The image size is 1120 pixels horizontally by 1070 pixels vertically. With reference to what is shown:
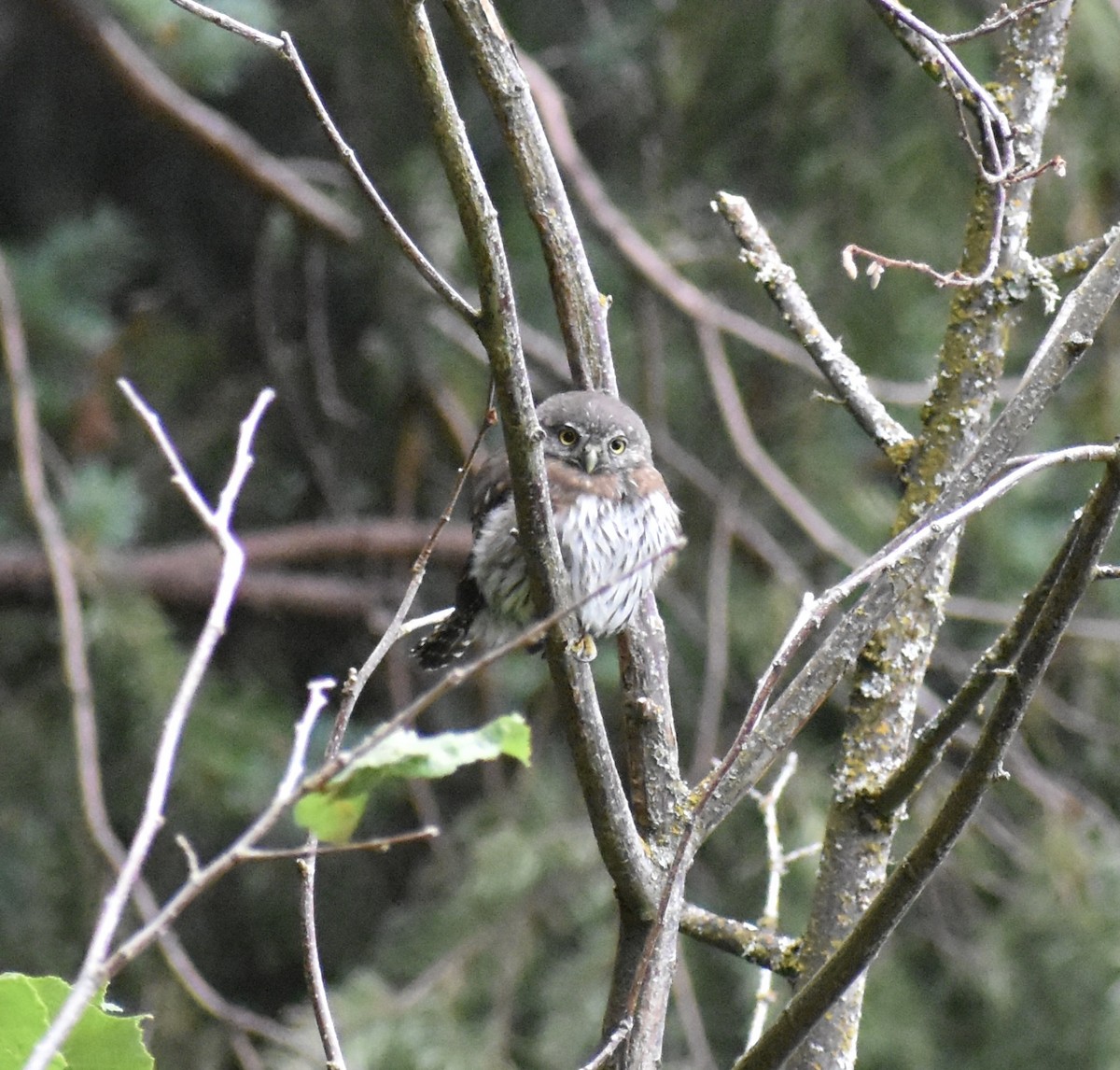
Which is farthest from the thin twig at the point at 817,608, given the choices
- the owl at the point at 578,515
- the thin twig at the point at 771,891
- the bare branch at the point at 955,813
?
the owl at the point at 578,515

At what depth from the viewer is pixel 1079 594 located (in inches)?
62.8

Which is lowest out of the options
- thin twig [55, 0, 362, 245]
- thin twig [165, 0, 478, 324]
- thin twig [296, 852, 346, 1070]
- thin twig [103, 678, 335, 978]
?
thin twig [296, 852, 346, 1070]

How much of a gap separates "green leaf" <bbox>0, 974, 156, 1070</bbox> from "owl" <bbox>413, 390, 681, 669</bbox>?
1.89m

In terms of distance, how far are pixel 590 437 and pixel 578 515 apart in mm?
183

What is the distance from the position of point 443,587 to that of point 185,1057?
1906 mm

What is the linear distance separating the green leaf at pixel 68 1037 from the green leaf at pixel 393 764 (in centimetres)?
24

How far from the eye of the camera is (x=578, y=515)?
11.3 feet

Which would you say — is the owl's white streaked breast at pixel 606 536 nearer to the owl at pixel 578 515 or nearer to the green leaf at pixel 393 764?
the owl at pixel 578 515

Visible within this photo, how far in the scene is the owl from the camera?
11.1 feet

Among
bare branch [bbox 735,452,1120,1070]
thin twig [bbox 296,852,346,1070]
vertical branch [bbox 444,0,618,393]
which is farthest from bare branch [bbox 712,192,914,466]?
thin twig [bbox 296,852,346,1070]

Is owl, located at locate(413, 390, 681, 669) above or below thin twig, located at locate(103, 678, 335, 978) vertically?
above

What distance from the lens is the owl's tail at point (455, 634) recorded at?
11.9 ft

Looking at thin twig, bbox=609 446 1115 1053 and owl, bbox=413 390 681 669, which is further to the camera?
owl, bbox=413 390 681 669

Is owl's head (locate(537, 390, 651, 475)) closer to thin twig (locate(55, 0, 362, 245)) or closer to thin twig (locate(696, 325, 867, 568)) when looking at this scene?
thin twig (locate(696, 325, 867, 568))
